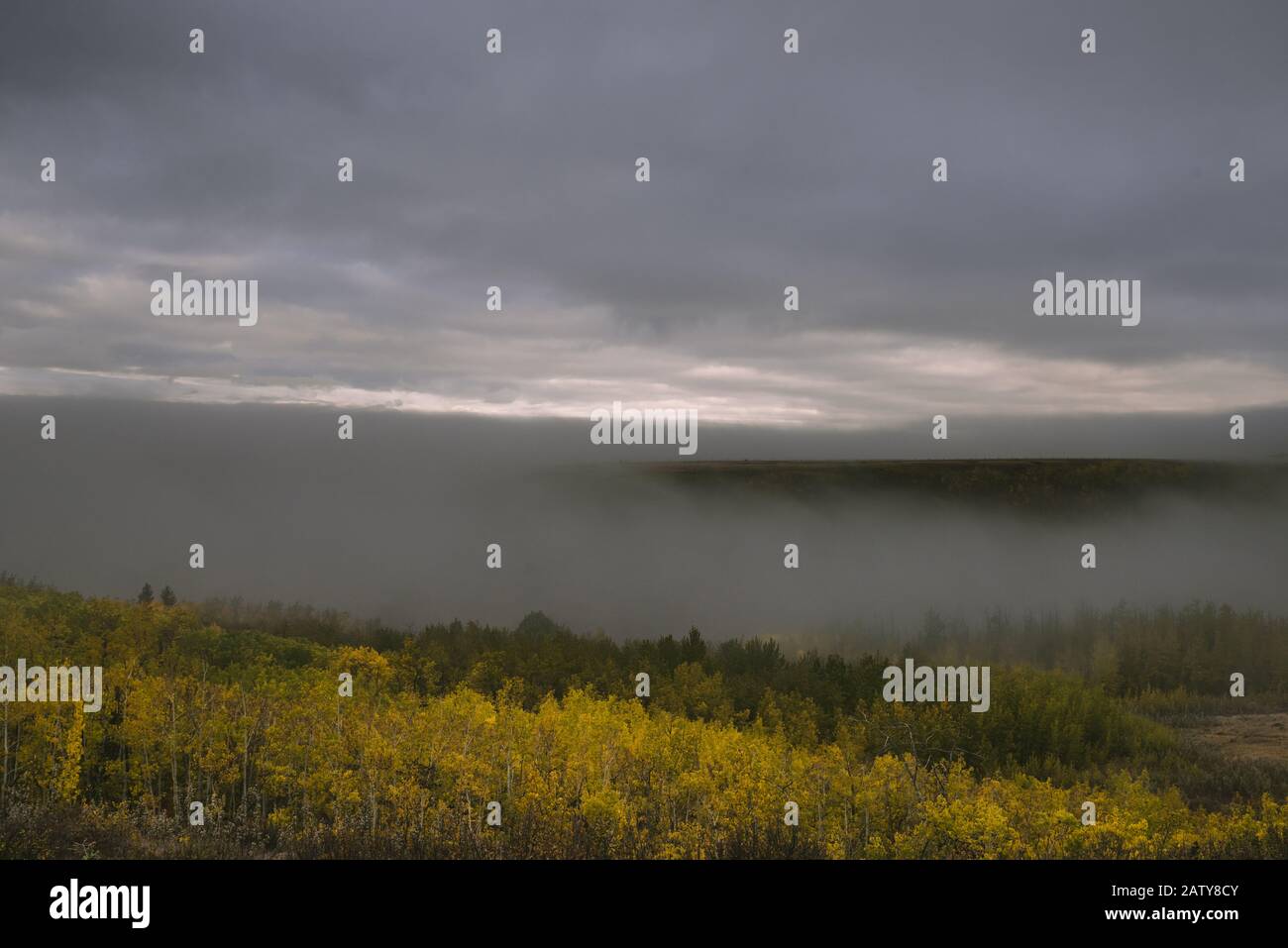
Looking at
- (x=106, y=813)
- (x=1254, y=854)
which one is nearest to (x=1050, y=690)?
(x=1254, y=854)

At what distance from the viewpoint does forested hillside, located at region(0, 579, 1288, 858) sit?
1238cm

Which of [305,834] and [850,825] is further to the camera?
[850,825]

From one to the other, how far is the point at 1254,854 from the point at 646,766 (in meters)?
10.7

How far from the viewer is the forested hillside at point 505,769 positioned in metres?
12.4

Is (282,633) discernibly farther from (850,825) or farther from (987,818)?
(987,818)

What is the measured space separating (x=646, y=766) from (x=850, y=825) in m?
4.76

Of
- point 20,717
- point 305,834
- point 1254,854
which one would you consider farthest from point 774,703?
point 20,717

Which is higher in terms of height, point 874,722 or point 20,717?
point 20,717

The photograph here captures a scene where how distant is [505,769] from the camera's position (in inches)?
596

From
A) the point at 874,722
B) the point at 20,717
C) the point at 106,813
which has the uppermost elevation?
the point at 20,717

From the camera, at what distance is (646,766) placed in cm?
1695

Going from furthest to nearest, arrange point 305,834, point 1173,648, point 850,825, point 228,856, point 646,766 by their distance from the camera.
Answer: point 1173,648, point 646,766, point 850,825, point 305,834, point 228,856

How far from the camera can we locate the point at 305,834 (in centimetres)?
1227
